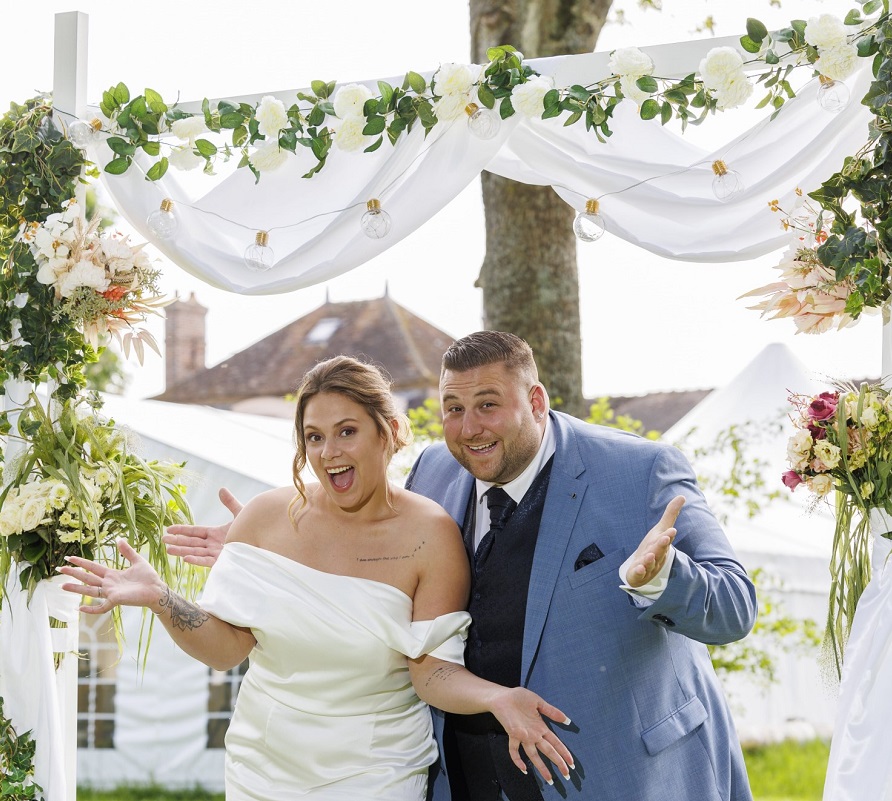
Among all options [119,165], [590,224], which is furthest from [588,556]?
[119,165]

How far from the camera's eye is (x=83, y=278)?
353 cm

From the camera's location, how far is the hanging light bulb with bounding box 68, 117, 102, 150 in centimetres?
Result: 366

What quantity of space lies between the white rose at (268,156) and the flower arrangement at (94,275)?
19.4 inches

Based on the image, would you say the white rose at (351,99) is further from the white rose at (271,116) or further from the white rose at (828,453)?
the white rose at (828,453)

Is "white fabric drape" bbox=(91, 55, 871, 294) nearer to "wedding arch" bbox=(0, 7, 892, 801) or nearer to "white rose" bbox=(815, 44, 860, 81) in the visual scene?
"wedding arch" bbox=(0, 7, 892, 801)

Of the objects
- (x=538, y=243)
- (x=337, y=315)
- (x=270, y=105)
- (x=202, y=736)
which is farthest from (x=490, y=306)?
(x=337, y=315)

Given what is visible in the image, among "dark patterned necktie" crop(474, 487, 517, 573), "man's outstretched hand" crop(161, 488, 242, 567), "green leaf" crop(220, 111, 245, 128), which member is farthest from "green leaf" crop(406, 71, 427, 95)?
"man's outstretched hand" crop(161, 488, 242, 567)

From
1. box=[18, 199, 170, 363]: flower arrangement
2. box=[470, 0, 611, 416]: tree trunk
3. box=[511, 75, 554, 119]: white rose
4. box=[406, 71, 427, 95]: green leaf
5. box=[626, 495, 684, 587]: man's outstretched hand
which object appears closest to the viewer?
box=[626, 495, 684, 587]: man's outstretched hand

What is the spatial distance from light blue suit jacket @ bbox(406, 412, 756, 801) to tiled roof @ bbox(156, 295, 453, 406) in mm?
22258

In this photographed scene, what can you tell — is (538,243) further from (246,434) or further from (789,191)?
(246,434)

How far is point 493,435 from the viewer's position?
3.12 m

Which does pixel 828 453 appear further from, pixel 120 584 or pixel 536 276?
pixel 536 276

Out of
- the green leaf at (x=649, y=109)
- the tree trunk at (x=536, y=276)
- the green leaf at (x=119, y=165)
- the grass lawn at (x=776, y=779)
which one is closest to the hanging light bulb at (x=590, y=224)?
the green leaf at (x=649, y=109)

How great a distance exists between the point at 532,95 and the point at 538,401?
3.12ft
